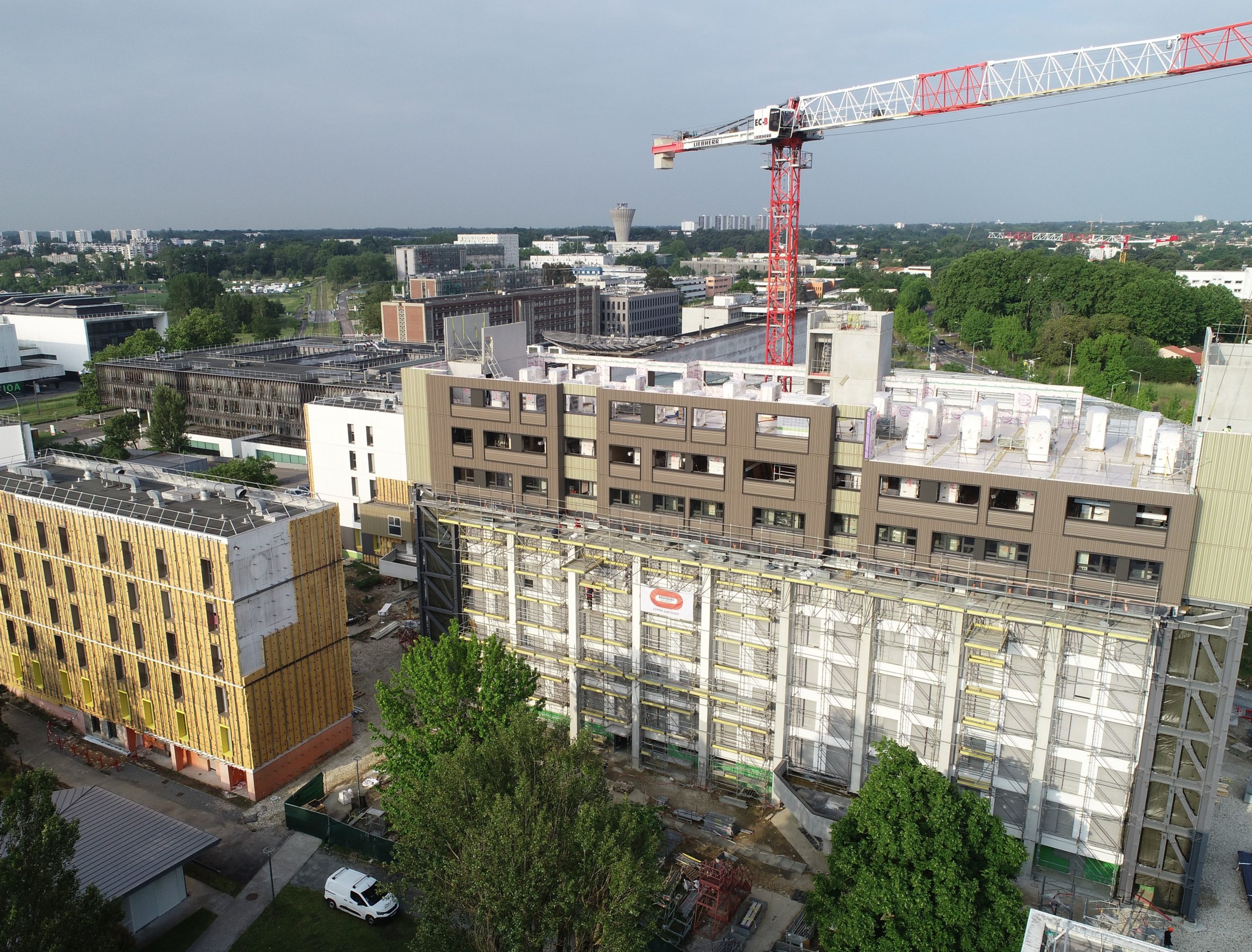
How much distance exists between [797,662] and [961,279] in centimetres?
16046

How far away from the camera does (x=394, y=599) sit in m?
60.3

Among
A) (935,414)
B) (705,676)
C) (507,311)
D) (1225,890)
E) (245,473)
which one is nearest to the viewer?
(1225,890)

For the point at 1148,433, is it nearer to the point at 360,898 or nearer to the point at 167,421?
the point at 360,898

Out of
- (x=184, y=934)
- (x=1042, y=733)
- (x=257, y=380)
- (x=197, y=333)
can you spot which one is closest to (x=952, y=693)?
(x=1042, y=733)

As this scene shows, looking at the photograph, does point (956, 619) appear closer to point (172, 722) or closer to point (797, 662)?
point (797, 662)

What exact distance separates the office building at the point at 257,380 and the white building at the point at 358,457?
565 inches

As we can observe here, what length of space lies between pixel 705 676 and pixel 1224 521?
2139 centimetres

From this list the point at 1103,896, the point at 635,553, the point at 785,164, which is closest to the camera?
the point at 1103,896

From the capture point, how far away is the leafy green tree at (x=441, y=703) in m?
31.7

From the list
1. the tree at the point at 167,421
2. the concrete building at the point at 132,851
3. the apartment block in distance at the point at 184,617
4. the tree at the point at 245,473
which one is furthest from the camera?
the tree at the point at 167,421

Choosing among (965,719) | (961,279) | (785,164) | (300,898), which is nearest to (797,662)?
(965,719)

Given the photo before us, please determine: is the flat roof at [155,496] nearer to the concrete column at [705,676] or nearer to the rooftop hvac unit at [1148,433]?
the concrete column at [705,676]

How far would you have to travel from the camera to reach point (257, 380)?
9525 centimetres

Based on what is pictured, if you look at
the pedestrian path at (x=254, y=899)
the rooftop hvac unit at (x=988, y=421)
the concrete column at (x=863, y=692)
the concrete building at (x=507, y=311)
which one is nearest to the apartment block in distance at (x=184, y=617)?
the pedestrian path at (x=254, y=899)
